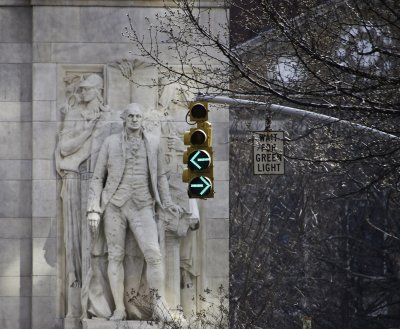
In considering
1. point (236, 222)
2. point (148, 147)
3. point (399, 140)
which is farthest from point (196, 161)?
point (236, 222)

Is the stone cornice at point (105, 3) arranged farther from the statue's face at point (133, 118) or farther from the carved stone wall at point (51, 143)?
the statue's face at point (133, 118)

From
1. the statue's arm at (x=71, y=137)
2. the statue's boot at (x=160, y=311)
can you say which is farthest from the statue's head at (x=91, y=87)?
the statue's boot at (x=160, y=311)

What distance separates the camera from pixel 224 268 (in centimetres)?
4103

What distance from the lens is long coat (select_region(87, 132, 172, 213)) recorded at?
4047cm

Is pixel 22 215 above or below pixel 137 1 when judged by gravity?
below

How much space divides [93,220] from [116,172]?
88 centimetres

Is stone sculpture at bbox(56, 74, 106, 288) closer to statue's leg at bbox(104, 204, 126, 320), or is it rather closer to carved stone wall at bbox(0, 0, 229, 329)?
carved stone wall at bbox(0, 0, 229, 329)

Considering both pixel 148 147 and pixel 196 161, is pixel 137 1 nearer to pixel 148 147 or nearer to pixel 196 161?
pixel 148 147

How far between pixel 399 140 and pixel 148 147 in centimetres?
813

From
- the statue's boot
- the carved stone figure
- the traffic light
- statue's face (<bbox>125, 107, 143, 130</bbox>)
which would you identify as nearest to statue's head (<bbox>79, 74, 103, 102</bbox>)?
the carved stone figure

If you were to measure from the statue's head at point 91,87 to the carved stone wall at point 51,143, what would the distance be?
0.09 metres

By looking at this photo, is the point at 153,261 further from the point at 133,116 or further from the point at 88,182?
the point at 133,116

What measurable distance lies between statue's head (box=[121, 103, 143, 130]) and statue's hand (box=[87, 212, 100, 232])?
1488 millimetres

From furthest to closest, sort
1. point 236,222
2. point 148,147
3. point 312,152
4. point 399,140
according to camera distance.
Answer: point 236,222 → point 312,152 → point 148,147 → point 399,140
